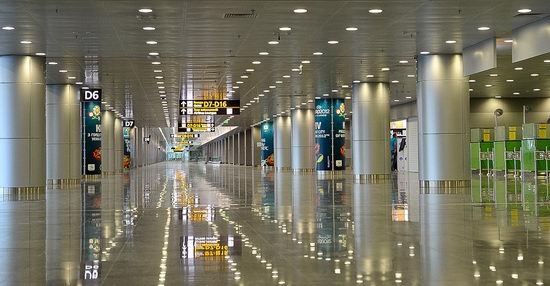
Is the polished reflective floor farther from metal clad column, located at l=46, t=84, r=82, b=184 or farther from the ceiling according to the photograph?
metal clad column, located at l=46, t=84, r=82, b=184

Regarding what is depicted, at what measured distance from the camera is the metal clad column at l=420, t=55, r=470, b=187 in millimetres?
26766

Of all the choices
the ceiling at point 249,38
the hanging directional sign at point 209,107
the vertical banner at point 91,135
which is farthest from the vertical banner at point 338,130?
the vertical banner at point 91,135

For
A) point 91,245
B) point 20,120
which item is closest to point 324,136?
point 20,120

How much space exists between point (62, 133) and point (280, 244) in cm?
2933

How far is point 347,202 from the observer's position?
1986cm

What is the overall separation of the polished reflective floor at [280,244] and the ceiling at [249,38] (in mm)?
5021

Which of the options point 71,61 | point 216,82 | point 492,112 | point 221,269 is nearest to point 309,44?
point 71,61

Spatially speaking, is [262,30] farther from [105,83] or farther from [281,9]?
[105,83]

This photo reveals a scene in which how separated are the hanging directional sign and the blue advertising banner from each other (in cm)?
724

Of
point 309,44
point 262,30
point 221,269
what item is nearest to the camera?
point 221,269

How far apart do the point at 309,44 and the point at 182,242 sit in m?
14.5

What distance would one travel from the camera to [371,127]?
1467 inches

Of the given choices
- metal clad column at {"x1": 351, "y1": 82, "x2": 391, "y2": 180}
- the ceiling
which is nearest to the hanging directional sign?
the ceiling

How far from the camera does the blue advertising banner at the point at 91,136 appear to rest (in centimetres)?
4638
